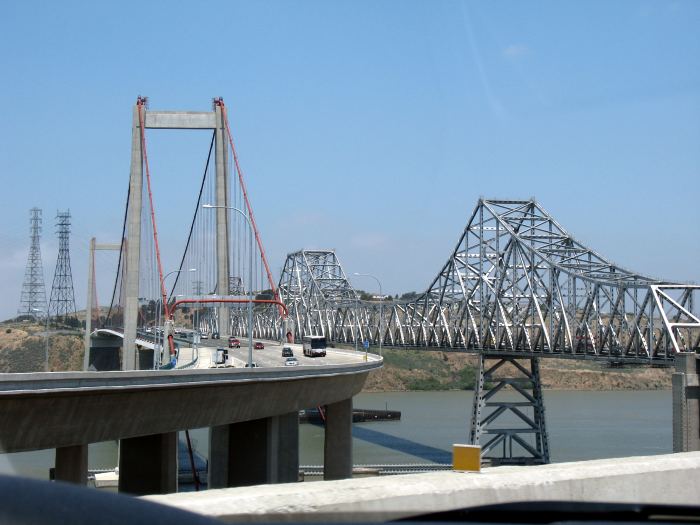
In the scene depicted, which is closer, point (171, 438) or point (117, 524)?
point (117, 524)

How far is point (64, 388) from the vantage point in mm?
20797

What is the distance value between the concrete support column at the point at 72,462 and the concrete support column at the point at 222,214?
24.1 m

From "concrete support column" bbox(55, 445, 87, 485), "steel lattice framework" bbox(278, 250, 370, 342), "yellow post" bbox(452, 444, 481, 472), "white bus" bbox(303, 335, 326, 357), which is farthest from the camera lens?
"steel lattice framework" bbox(278, 250, 370, 342)

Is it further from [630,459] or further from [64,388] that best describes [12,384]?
[630,459]

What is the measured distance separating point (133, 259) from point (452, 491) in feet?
126

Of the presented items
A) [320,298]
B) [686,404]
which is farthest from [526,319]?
[320,298]

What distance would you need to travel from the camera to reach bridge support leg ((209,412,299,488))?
111 ft

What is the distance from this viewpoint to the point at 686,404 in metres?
37.5

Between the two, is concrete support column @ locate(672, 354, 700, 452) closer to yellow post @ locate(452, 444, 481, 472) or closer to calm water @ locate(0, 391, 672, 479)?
calm water @ locate(0, 391, 672, 479)

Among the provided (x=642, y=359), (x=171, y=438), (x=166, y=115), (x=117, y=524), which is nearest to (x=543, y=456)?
(x=642, y=359)

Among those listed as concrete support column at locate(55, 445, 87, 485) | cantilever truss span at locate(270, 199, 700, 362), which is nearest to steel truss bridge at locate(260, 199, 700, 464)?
cantilever truss span at locate(270, 199, 700, 362)

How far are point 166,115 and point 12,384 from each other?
31.9 m

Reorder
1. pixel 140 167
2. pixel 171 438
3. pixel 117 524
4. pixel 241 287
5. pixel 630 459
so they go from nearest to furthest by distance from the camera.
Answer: pixel 117 524 < pixel 630 459 < pixel 171 438 < pixel 140 167 < pixel 241 287

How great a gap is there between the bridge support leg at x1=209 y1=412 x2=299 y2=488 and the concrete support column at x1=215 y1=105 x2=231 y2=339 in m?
12.7
